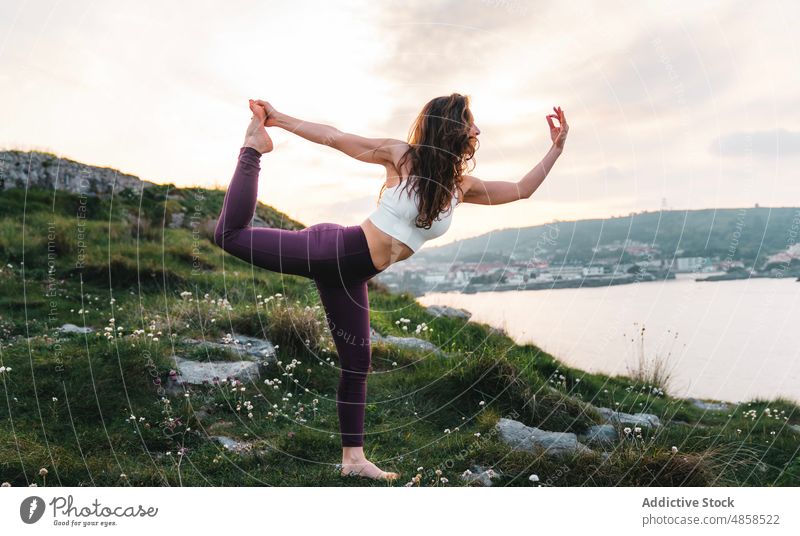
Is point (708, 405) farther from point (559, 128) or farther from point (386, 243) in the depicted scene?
point (386, 243)

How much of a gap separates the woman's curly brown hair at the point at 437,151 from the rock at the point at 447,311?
4760 millimetres

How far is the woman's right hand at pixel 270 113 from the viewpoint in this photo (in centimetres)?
409

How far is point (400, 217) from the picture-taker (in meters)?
4.00

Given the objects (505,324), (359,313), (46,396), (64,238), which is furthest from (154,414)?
(64,238)

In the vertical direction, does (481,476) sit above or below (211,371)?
below

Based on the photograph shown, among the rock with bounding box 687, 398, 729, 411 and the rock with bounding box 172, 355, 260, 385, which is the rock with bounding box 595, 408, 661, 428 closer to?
the rock with bounding box 687, 398, 729, 411

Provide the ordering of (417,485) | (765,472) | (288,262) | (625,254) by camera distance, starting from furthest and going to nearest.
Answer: (625,254) → (765,472) → (417,485) → (288,262)

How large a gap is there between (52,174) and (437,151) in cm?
982

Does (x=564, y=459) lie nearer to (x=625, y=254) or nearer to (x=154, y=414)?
(x=625, y=254)

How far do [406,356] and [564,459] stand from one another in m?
2.30

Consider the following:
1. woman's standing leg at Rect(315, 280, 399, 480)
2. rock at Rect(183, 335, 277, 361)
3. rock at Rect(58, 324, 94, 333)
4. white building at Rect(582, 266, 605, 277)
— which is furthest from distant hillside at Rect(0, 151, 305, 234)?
woman's standing leg at Rect(315, 280, 399, 480)

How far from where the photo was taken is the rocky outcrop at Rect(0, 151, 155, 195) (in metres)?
11.4

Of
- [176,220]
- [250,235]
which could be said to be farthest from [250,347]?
[176,220]

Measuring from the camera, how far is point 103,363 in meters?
5.79
